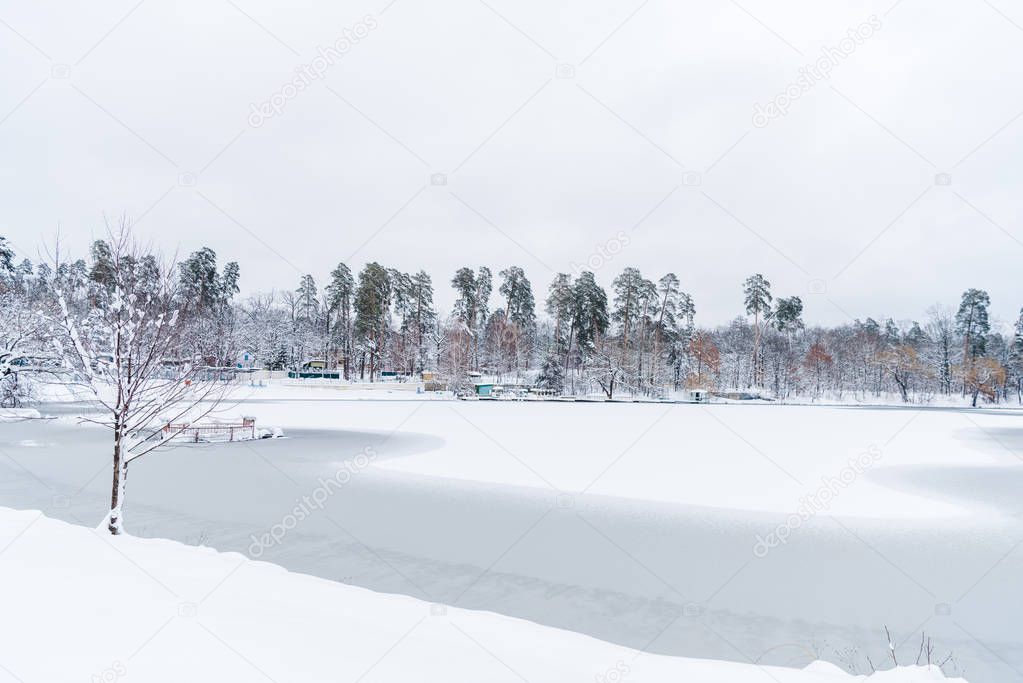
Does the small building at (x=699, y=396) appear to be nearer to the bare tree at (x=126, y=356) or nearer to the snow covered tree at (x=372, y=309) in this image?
the snow covered tree at (x=372, y=309)

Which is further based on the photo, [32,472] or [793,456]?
[793,456]

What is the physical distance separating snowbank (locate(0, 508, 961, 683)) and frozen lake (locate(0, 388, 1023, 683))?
3.59 ft

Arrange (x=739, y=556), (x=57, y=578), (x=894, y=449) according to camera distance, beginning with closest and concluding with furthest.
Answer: (x=57, y=578), (x=739, y=556), (x=894, y=449)

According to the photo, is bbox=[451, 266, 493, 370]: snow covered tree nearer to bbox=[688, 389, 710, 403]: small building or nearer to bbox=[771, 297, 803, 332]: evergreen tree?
bbox=[688, 389, 710, 403]: small building

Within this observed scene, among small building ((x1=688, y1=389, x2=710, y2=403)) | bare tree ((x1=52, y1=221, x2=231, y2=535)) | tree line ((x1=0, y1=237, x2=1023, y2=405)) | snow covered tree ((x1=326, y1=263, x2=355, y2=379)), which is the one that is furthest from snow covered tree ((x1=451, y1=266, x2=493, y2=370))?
bare tree ((x1=52, y1=221, x2=231, y2=535))

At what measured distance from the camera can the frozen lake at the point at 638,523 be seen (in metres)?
9.14

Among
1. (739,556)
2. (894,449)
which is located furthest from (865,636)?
(894,449)

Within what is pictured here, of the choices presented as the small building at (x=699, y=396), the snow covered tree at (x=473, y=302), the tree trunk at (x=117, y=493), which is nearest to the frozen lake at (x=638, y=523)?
the tree trunk at (x=117, y=493)

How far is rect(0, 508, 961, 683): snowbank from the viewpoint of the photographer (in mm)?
4941

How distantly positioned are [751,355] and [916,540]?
78627mm

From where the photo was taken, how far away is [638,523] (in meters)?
14.5

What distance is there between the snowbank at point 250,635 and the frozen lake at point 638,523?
3.59 ft

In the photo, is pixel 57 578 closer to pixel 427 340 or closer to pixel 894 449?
pixel 894 449

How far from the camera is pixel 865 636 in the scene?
28.5 ft
